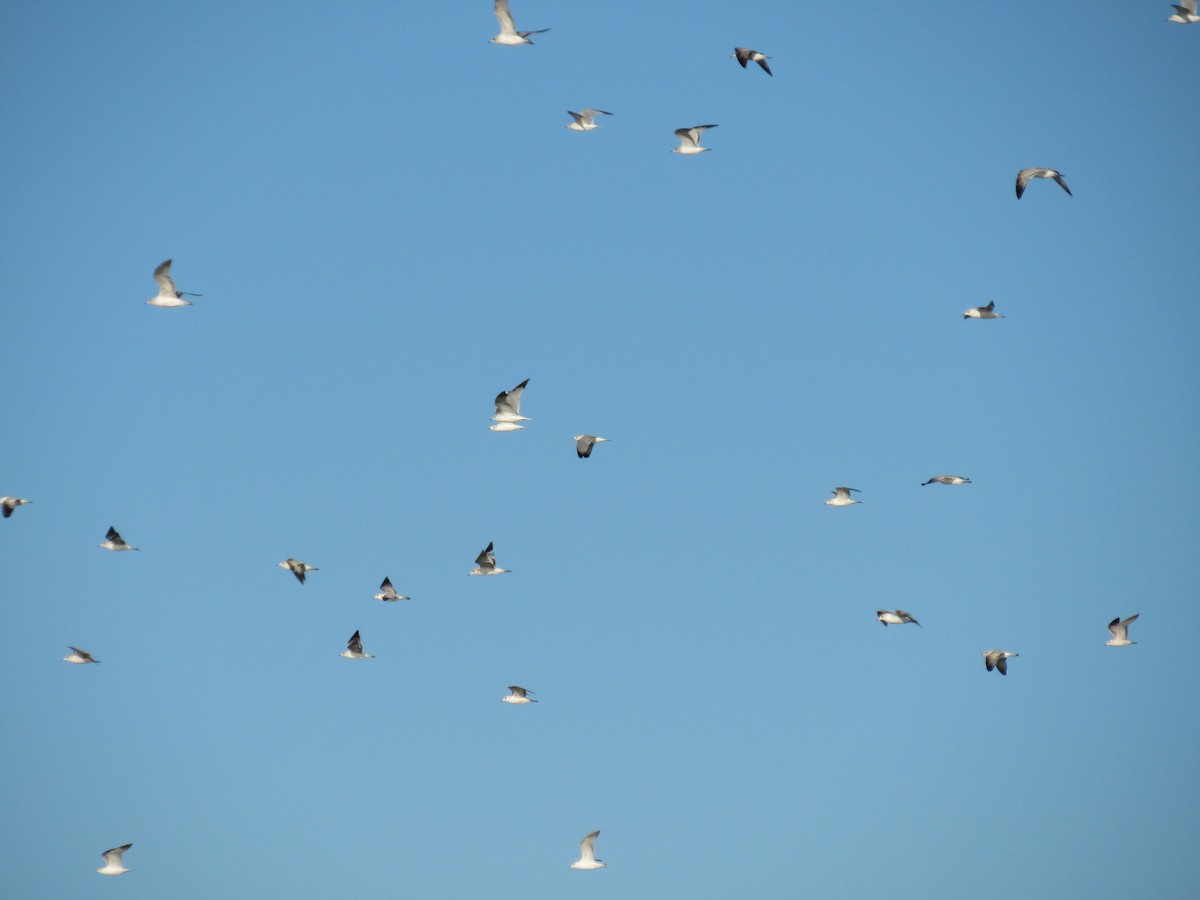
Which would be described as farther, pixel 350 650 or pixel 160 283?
pixel 350 650

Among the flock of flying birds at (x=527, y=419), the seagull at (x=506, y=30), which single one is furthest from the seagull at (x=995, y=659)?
the seagull at (x=506, y=30)

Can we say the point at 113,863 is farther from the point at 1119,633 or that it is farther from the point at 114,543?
the point at 1119,633

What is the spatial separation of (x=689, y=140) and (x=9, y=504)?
22.1 metres

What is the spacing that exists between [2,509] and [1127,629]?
34409 mm

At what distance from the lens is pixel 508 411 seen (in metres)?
57.6

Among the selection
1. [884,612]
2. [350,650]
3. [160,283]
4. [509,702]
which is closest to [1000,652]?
[884,612]

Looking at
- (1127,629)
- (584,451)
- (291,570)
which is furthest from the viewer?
(1127,629)

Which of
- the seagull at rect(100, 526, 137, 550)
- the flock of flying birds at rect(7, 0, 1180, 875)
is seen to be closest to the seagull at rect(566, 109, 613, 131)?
the flock of flying birds at rect(7, 0, 1180, 875)

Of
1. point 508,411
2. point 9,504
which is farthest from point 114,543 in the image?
point 508,411

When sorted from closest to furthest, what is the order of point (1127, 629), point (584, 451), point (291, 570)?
1. point (584, 451)
2. point (291, 570)
3. point (1127, 629)

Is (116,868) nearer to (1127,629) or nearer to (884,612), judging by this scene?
(884,612)

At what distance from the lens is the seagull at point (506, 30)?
5681 cm

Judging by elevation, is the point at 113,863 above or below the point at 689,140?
below

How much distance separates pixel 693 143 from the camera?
194 ft
